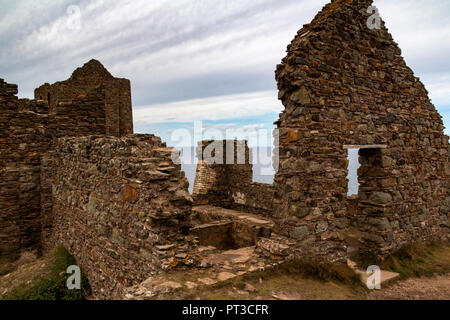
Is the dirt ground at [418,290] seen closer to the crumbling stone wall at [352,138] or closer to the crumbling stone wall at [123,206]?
the crumbling stone wall at [352,138]

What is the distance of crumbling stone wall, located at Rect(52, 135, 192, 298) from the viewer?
5055 mm

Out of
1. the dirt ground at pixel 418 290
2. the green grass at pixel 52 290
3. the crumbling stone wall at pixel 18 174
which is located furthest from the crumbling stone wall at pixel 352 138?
the crumbling stone wall at pixel 18 174

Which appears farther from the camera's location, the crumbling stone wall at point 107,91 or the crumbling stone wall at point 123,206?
the crumbling stone wall at point 107,91

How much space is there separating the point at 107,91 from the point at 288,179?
14.2 meters

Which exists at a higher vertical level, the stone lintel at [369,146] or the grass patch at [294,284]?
the stone lintel at [369,146]

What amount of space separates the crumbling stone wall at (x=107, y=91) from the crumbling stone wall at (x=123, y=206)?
10.3 m

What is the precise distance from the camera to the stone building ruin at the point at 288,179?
5.31 m

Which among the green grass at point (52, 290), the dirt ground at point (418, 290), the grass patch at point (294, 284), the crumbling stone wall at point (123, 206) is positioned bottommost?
the green grass at point (52, 290)

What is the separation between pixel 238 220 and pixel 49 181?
5866mm

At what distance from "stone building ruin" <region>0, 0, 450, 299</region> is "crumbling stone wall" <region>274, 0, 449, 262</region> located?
0.08 feet

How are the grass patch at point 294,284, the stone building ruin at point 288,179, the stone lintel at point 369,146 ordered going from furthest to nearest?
the stone lintel at point 369,146 → the stone building ruin at point 288,179 → the grass patch at point 294,284

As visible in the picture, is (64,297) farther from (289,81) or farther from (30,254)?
(289,81)

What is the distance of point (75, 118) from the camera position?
1052 cm

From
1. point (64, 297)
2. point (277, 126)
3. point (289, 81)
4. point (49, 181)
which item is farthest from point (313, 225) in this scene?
point (49, 181)
